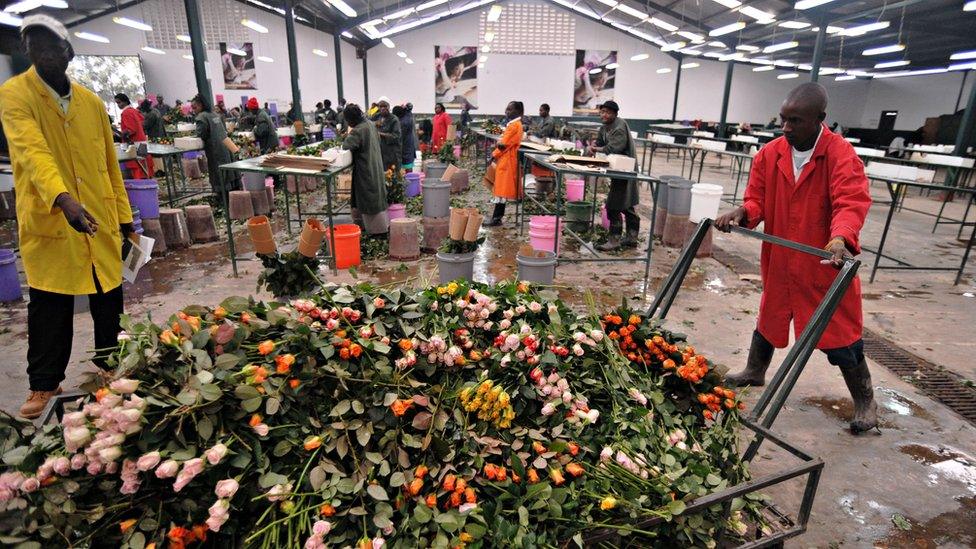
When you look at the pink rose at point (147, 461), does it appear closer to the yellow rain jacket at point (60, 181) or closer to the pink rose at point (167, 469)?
the pink rose at point (167, 469)

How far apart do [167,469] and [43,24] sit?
2180mm

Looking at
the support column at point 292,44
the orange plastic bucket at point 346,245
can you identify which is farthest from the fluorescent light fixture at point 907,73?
the orange plastic bucket at point 346,245

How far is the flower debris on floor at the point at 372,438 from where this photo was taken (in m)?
1.19

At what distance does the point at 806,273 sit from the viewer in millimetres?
2611

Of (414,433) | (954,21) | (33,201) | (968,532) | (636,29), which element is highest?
(636,29)

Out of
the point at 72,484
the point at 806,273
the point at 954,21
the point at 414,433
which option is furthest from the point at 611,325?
the point at 954,21

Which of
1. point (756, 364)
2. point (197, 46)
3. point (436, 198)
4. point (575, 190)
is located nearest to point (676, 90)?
point (575, 190)

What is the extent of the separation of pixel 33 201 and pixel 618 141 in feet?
17.5

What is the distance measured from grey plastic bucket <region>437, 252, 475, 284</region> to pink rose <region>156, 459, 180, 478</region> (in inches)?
122

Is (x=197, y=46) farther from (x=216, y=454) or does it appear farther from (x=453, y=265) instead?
(x=216, y=454)

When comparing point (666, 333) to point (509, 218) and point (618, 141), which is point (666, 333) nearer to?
point (618, 141)

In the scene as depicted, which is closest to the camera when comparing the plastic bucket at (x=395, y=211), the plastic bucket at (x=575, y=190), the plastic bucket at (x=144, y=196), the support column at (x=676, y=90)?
the plastic bucket at (x=144, y=196)

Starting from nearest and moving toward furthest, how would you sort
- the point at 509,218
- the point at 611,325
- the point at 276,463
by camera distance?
1. the point at 276,463
2. the point at 611,325
3. the point at 509,218

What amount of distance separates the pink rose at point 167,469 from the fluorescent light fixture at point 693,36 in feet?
67.1
